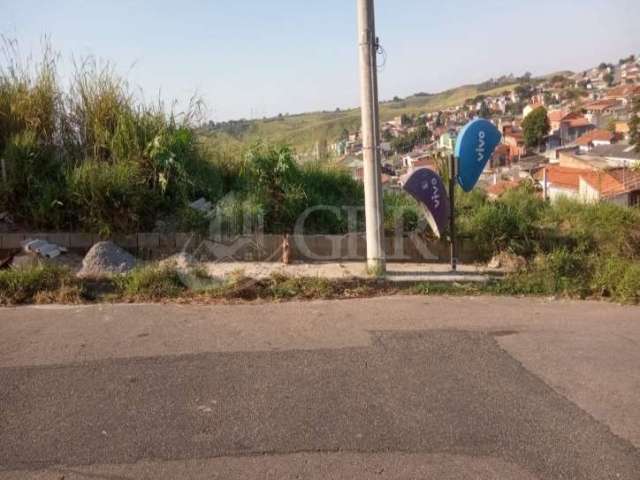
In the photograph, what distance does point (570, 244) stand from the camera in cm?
696

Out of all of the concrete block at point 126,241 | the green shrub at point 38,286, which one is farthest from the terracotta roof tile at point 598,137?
the green shrub at point 38,286

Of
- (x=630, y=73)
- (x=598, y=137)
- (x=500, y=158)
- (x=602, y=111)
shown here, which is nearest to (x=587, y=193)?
(x=500, y=158)

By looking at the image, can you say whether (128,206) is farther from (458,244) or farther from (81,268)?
(458,244)

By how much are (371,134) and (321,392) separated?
3.01 metres

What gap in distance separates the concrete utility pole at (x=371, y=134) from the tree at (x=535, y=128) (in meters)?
35.5

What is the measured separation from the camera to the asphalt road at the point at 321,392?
316 cm

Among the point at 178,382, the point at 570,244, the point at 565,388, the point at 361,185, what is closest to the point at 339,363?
the point at 178,382

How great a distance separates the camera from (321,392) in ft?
12.9

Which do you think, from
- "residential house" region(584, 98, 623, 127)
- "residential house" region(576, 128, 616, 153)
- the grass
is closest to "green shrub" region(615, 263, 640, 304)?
the grass

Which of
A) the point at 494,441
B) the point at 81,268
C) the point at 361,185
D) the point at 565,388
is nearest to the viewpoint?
the point at 494,441

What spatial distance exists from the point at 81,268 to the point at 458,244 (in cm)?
395

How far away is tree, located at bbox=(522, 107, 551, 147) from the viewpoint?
40188 millimetres

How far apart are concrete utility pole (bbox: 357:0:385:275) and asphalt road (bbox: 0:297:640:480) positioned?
841 mm

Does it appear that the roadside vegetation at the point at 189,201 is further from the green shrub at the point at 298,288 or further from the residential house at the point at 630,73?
the residential house at the point at 630,73
